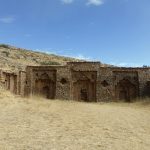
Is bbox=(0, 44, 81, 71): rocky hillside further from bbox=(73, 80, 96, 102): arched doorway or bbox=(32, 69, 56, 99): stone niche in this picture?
bbox=(73, 80, 96, 102): arched doorway

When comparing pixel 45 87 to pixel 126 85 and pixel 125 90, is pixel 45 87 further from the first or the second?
pixel 126 85

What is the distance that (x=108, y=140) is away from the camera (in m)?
13.4

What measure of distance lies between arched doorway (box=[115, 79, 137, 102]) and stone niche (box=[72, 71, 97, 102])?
7.74 feet

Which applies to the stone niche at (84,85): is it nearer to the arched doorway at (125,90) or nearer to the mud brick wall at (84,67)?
the mud brick wall at (84,67)

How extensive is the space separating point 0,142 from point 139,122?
346 inches

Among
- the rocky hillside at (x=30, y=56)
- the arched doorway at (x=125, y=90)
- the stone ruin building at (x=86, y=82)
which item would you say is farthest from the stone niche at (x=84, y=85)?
the rocky hillside at (x=30, y=56)

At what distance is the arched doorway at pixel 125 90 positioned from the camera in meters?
35.4

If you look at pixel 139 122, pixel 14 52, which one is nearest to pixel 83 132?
pixel 139 122

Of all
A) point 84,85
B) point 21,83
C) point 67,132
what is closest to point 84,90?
point 84,85

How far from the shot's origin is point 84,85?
1415 inches

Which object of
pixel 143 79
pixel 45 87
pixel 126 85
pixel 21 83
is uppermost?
pixel 143 79

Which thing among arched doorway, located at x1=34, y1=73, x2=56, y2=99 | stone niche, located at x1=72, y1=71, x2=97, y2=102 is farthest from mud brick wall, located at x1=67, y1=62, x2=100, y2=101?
arched doorway, located at x1=34, y1=73, x2=56, y2=99

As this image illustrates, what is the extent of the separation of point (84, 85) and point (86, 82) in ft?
1.21

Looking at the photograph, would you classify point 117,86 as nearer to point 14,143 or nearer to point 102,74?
point 102,74
